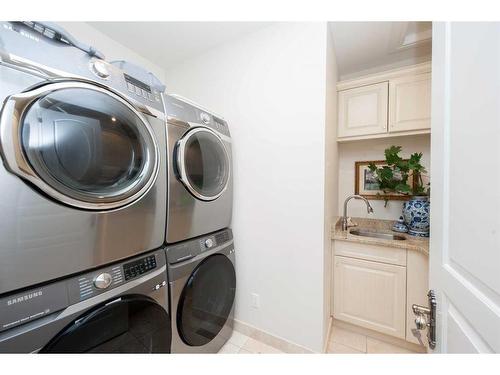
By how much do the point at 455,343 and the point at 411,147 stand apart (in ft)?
6.33

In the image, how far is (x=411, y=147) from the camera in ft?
6.15

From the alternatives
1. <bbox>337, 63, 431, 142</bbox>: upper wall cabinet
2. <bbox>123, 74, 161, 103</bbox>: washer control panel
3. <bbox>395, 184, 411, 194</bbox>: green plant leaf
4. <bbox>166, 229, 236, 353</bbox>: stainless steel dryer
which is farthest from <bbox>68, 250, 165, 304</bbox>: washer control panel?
<bbox>395, 184, 411, 194</bbox>: green plant leaf

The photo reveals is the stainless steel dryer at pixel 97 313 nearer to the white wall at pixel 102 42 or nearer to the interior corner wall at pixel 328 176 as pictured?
the interior corner wall at pixel 328 176

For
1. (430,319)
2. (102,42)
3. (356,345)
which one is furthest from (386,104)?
(102,42)

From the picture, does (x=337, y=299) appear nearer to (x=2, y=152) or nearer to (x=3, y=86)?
(x=2, y=152)

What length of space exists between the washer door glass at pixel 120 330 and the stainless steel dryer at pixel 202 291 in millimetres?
95

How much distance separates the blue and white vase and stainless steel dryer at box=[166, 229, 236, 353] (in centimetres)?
153

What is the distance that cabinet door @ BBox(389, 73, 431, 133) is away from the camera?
5.04 feet

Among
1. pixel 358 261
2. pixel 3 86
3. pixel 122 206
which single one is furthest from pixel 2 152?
pixel 358 261

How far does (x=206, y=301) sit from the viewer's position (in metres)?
1.16

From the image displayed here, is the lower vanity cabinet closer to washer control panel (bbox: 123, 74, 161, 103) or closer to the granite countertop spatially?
the granite countertop

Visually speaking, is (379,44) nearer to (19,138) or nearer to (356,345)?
(19,138)

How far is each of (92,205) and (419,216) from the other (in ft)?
7.08

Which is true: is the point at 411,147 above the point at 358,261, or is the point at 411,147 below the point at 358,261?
above
